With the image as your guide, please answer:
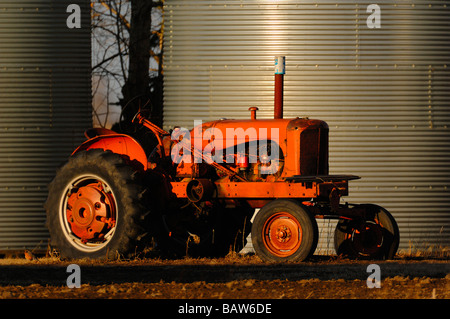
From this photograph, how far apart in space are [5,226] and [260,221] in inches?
230

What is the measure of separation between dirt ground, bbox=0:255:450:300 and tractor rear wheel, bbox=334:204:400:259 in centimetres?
39

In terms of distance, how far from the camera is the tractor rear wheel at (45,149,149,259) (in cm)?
984

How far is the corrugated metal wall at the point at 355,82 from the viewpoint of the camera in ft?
45.2

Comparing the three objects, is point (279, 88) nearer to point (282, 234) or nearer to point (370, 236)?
point (370, 236)

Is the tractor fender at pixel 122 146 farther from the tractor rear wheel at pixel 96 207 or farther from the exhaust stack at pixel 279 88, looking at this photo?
the exhaust stack at pixel 279 88

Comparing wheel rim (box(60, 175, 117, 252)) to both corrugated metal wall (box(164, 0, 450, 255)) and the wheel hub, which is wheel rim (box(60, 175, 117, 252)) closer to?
the wheel hub

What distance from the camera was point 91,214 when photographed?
10125 millimetres

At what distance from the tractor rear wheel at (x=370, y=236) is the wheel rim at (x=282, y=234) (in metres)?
1.19

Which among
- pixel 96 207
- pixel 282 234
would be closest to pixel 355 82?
pixel 282 234

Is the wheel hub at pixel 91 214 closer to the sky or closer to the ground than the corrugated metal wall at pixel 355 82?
closer to the ground

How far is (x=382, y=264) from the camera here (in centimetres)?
961

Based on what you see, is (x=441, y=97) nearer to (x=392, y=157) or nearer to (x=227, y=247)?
(x=392, y=157)

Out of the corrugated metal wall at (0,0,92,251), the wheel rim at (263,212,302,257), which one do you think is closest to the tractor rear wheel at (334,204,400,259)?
the wheel rim at (263,212,302,257)

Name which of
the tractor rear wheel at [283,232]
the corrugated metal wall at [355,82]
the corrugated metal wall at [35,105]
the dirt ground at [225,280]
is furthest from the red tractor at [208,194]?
the corrugated metal wall at [35,105]
